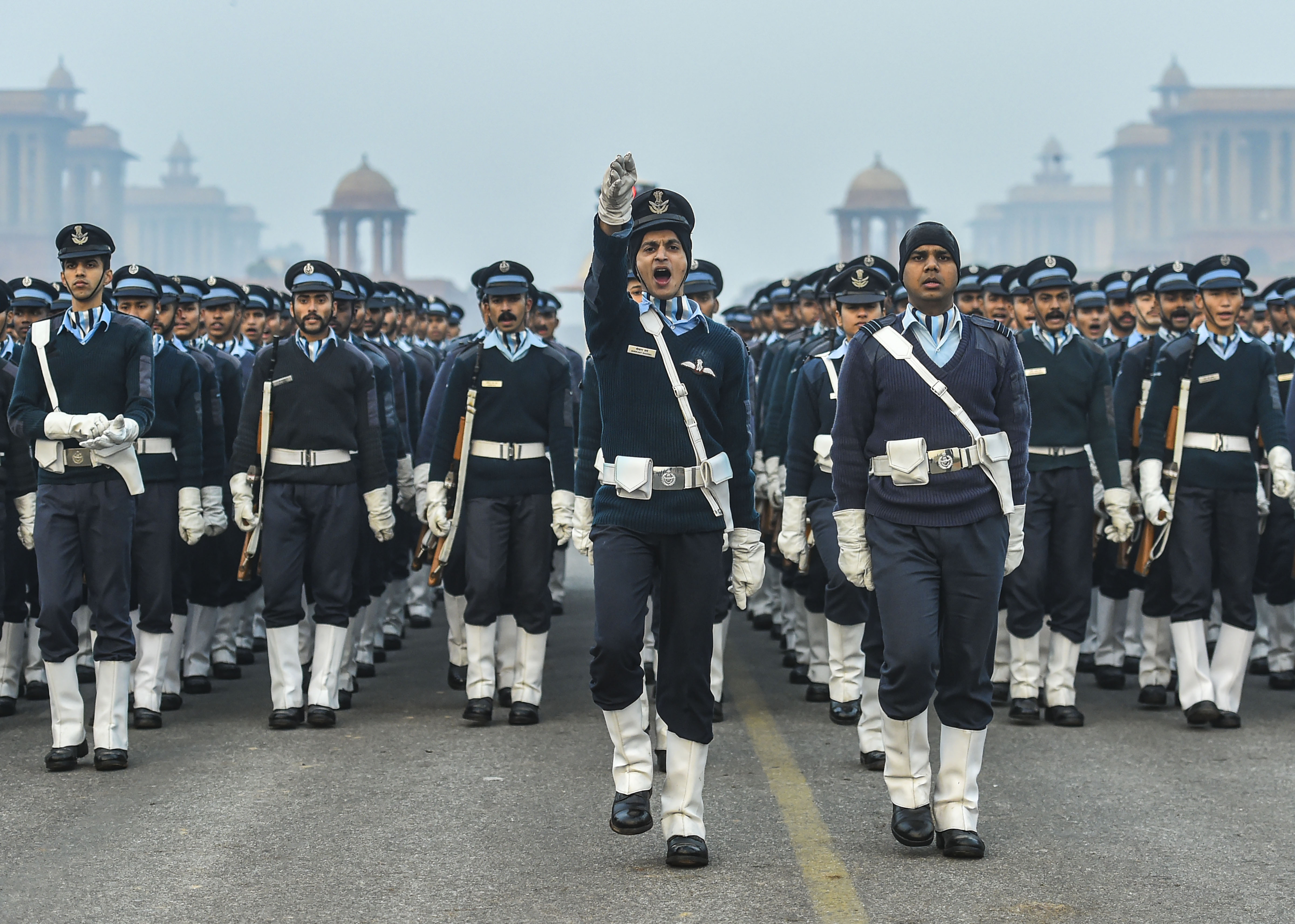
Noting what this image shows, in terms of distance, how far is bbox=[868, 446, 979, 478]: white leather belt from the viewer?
6.67m

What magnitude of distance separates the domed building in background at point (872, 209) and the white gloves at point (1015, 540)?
10664cm

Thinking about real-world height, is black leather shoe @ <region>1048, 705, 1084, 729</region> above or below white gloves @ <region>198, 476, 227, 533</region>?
below

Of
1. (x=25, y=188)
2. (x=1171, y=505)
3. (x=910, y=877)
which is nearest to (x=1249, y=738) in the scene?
(x=1171, y=505)

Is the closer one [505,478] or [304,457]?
[304,457]

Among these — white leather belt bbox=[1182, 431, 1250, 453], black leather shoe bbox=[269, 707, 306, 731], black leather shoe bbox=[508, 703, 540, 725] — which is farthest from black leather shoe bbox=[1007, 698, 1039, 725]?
black leather shoe bbox=[269, 707, 306, 731]

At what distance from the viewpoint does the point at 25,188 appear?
144 m

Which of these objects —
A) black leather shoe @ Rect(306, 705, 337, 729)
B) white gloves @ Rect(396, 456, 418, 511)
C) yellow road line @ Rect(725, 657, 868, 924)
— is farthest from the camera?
white gloves @ Rect(396, 456, 418, 511)

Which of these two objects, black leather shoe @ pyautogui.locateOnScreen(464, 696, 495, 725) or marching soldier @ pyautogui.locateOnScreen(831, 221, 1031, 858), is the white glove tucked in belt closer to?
black leather shoe @ pyautogui.locateOnScreen(464, 696, 495, 725)

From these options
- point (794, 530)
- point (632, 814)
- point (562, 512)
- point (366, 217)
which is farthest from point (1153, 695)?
point (366, 217)

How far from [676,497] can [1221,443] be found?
399 cm

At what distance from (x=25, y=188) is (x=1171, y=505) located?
14513 centimetres

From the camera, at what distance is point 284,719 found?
9.48 m

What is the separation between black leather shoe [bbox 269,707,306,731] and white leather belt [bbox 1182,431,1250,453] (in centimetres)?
476

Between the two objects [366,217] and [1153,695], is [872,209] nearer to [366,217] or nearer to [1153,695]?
[366,217]
